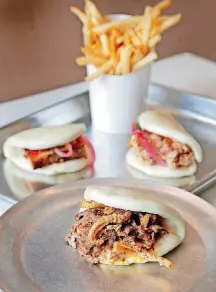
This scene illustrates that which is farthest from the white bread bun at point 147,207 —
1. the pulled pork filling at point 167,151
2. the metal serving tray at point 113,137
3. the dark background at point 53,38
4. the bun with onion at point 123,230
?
the dark background at point 53,38

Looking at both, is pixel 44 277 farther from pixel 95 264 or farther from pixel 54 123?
pixel 54 123

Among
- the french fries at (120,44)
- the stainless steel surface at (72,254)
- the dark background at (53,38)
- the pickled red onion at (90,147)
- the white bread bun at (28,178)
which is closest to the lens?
the stainless steel surface at (72,254)

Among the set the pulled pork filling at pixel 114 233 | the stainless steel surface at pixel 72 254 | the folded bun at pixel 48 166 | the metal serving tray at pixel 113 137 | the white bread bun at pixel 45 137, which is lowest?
the metal serving tray at pixel 113 137

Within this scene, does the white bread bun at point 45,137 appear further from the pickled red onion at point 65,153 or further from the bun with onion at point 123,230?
the bun with onion at point 123,230

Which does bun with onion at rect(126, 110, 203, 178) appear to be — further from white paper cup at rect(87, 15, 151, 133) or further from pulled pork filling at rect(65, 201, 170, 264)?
pulled pork filling at rect(65, 201, 170, 264)

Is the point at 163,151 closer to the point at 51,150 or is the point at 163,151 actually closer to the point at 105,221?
the point at 51,150

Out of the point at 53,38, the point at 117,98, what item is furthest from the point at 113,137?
the point at 53,38

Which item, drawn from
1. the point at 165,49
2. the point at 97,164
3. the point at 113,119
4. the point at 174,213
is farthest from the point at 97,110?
the point at 165,49

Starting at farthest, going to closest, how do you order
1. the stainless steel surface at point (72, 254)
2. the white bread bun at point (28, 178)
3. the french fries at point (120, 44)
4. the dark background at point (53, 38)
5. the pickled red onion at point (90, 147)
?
the dark background at point (53, 38) < the french fries at point (120, 44) < the pickled red onion at point (90, 147) < the white bread bun at point (28, 178) < the stainless steel surface at point (72, 254)
